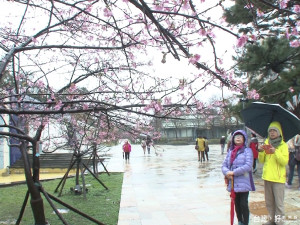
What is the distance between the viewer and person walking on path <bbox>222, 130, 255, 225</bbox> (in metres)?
4.44

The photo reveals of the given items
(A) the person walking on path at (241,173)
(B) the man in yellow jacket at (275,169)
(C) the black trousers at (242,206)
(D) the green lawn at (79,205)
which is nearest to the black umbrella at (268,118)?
(B) the man in yellow jacket at (275,169)

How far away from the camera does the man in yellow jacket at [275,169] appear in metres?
4.50

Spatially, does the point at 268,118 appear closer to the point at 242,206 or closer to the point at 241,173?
the point at 241,173

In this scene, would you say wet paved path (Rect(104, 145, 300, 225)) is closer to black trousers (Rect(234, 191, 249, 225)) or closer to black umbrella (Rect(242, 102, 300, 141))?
black trousers (Rect(234, 191, 249, 225))

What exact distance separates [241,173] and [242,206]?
47cm

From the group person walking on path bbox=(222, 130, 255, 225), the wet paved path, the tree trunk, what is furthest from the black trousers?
the tree trunk

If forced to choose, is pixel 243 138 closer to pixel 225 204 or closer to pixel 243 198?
pixel 243 198

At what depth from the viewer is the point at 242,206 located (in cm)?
446

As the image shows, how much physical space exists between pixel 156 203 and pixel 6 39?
4557 millimetres

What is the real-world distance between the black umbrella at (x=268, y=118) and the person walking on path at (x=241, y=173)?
0.51 m

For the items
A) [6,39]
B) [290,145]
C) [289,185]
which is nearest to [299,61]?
[290,145]

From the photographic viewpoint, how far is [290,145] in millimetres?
7832

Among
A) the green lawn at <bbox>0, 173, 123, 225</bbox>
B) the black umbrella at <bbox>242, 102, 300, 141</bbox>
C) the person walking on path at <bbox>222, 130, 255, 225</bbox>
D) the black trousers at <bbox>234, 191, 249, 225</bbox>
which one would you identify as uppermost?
the black umbrella at <bbox>242, 102, 300, 141</bbox>

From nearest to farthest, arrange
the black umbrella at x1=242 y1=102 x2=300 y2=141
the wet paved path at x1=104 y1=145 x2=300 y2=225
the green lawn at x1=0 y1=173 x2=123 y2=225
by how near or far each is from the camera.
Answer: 1. the black umbrella at x1=242 y1=102 x2=300 y2=141
2. the wet paved path at x1=104 y1=145 x2=300 y2=225
3. the green lawn at x1=0 y1=173 x2=123 y2=225
